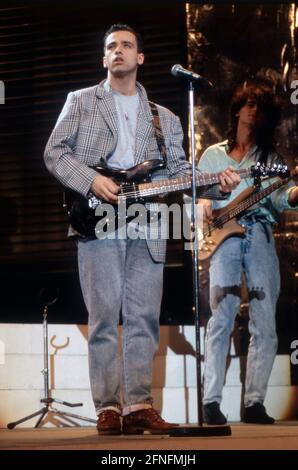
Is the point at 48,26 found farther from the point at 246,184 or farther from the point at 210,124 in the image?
the point at 246,184

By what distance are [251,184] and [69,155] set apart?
4.93ft

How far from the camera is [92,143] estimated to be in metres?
4.20

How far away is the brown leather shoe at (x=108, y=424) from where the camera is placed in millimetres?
3828

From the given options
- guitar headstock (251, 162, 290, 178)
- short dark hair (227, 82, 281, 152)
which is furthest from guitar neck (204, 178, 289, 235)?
short dark hair (227, 82, 281, 152)

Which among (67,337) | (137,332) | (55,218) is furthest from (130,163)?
(55,218)

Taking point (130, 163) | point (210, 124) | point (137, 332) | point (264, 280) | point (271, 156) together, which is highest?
point (210, 124)

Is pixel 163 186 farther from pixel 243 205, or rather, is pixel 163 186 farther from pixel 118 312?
pixel 243 205

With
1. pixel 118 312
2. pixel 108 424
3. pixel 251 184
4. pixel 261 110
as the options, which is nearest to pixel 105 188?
pixel 118 312

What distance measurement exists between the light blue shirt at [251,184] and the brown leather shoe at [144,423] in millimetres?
1680

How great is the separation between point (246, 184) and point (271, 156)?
0.36 metres

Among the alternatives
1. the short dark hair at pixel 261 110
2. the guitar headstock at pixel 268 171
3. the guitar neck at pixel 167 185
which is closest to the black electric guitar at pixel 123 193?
the guitar neck at pixel 167 185

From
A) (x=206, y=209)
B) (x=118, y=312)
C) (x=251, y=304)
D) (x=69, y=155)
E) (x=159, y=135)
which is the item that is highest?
(x=159, y=135)

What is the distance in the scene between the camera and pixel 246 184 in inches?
204

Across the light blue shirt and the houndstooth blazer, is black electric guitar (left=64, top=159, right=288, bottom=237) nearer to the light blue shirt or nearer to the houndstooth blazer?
the houndstooth blazer
